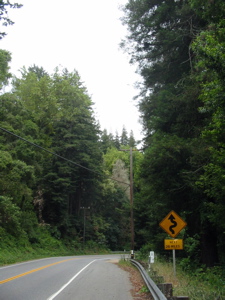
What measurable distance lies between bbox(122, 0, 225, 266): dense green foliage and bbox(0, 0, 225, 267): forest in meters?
0.06

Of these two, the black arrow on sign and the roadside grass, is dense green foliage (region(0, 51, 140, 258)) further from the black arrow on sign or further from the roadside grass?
the roadside grass

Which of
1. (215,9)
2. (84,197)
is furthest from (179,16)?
(84,197)

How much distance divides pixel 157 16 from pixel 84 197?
122 ft

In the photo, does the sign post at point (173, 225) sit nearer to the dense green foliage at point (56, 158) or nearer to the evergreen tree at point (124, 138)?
the dense green foliage at point (56, 158)

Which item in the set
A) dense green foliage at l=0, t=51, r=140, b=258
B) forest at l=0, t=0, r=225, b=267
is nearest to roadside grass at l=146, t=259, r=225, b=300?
forest at l=0, t=0, r=225, b=267

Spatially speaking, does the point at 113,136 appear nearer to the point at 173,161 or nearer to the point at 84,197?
the point at 84,197

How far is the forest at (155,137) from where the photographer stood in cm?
1272

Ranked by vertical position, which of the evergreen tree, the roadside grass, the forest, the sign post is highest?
the evergreen tree

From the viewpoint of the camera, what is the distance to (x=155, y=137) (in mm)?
17938

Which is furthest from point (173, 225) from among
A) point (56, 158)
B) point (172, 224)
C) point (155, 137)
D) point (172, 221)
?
point (56, 158)

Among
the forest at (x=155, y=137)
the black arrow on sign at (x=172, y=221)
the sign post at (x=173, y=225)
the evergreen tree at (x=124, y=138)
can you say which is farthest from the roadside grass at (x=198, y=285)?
the evergreen tree at (x=124, y=138)

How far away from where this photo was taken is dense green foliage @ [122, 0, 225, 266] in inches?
533

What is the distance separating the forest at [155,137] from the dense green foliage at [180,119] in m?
0.06

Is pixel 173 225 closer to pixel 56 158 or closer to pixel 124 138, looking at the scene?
pixel 56 158
